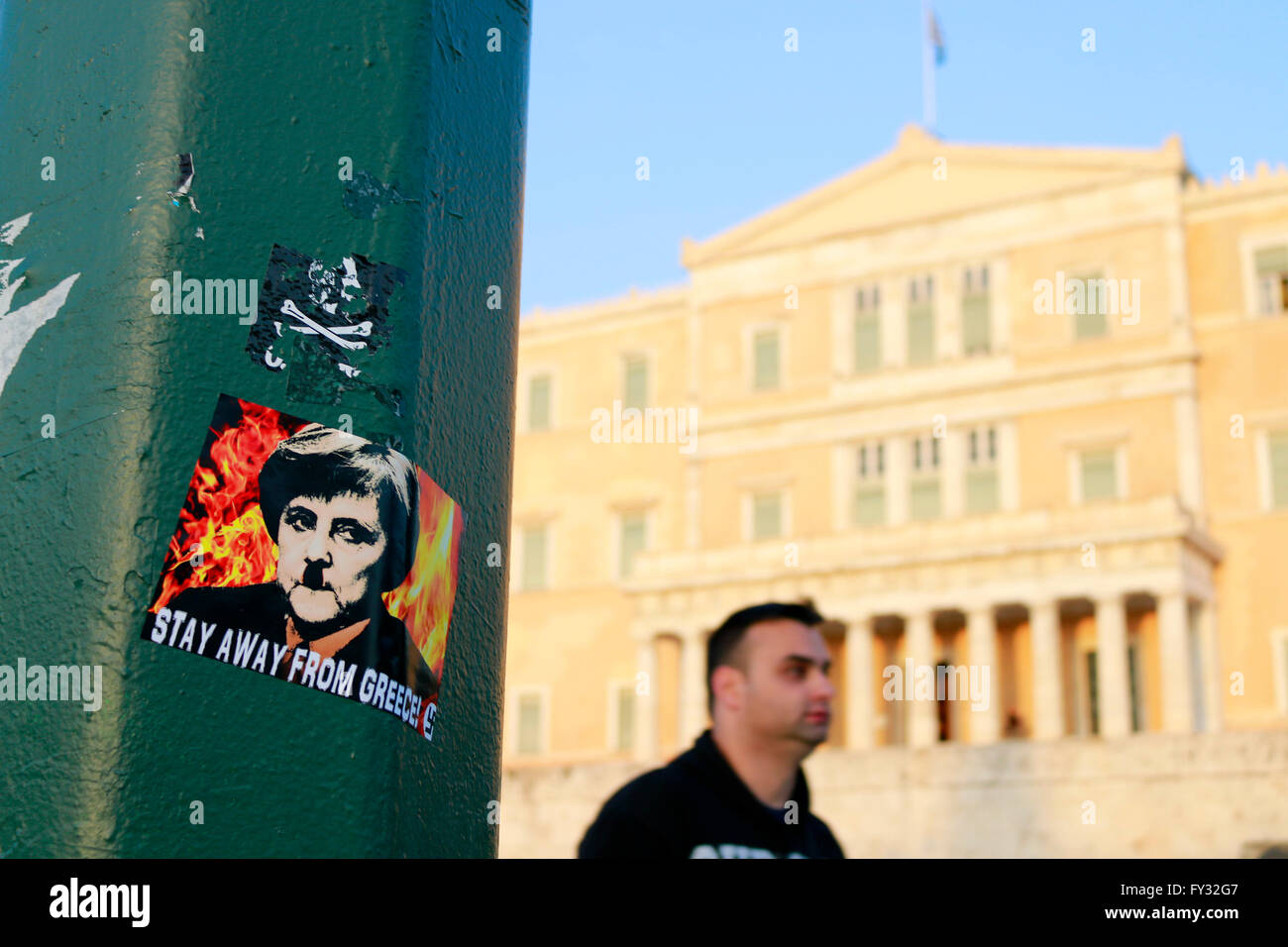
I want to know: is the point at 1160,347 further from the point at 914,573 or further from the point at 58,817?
the point at 58,817

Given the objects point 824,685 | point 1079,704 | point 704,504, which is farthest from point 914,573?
point 824,685

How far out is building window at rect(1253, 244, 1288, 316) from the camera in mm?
28766

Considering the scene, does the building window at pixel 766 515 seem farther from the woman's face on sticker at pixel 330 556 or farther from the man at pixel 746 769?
the woman's face on sticker at pixel 330 556

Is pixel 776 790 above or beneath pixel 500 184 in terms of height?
beneath

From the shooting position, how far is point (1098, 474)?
29375 mm

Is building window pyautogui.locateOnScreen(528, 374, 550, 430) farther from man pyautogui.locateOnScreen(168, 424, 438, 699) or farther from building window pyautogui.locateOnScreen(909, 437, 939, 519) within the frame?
man pyautogui.locateOnScreen(168, 424, 438, 699)

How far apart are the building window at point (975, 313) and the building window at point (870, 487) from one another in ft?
8.79

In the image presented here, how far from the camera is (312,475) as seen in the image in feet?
7.06

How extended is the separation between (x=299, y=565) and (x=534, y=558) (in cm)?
3435

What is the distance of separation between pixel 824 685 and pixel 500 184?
4.08 ft

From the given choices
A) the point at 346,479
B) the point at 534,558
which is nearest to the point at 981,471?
the point at 534,558

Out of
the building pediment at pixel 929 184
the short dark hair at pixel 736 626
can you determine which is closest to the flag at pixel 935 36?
the building pediment at pixel 929 184

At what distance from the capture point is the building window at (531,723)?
1363 inches
